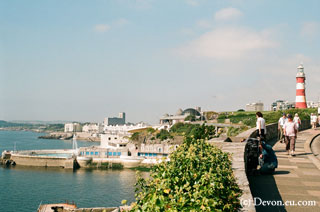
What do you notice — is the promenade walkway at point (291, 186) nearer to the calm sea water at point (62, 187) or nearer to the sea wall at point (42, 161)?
the calm sea water at point (62, 187)

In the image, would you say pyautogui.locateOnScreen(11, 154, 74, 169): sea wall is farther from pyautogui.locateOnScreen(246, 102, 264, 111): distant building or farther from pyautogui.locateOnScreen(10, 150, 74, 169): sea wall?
pyautogui.locateOnScreen(246, 102, 264, 111): distant building

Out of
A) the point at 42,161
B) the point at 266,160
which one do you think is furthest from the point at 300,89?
the point at 42,161

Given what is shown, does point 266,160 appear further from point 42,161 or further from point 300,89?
point 42,161

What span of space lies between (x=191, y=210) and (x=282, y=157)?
993cm

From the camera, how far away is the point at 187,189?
3.04 m

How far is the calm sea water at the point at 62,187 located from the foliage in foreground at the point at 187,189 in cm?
3239

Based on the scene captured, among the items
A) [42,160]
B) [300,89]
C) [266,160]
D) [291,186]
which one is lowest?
[42,160]

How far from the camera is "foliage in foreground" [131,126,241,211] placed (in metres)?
2.73

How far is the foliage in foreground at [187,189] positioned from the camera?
2.73 m

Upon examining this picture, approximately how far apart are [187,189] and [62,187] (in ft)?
158

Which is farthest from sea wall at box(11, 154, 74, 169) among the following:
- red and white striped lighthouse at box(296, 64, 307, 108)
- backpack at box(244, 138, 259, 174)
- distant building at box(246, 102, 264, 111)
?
distant building at box(246, 102, 264, 111)

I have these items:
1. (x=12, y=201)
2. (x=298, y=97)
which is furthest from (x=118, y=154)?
(x=298, y=97)

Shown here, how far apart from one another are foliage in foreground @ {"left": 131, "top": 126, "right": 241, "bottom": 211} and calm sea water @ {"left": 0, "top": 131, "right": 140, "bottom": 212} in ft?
106

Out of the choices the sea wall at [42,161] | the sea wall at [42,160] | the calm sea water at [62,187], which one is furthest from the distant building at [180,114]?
the calm sea water at [62,187]
